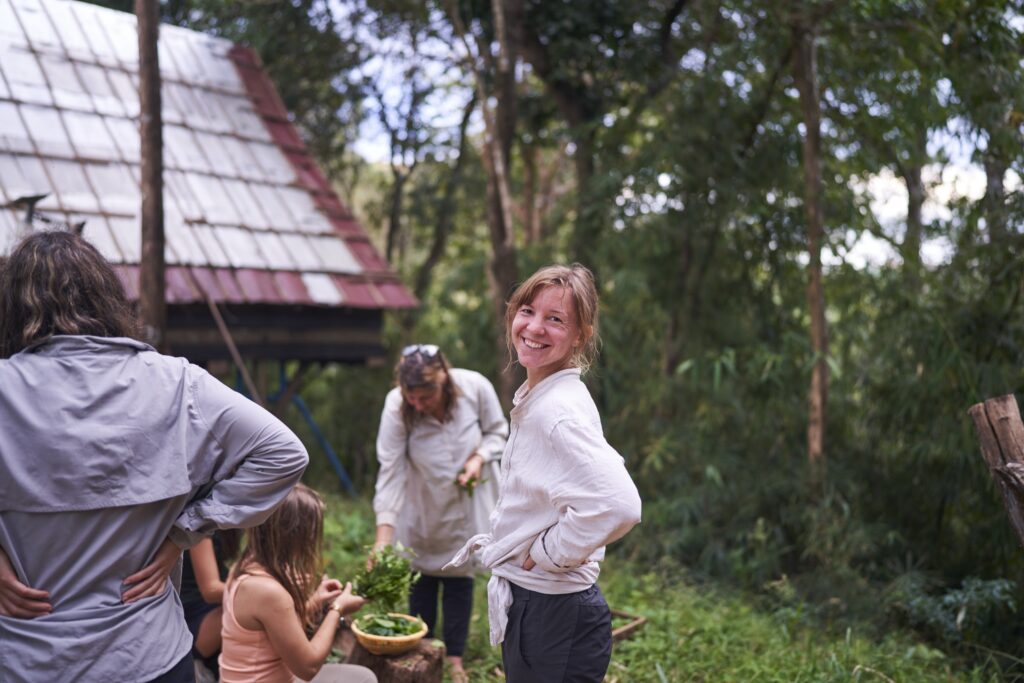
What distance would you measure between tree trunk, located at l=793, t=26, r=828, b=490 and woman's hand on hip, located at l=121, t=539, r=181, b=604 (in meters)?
5.50

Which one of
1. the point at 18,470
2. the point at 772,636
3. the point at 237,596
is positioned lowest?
the point at 772,636

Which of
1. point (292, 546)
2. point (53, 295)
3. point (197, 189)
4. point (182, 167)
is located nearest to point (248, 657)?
point (292, 546)

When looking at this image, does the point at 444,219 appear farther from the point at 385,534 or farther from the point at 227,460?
the point at 227,460

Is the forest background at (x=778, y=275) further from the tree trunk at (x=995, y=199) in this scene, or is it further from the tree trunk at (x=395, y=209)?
the tree trunk at (x=395, y=209)

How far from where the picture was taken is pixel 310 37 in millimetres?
10039

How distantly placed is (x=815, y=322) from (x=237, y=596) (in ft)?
16.7

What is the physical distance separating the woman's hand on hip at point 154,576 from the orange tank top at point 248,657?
2.95ft

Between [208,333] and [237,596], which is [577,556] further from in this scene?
[208,333]

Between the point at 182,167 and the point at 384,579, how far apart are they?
4648mm

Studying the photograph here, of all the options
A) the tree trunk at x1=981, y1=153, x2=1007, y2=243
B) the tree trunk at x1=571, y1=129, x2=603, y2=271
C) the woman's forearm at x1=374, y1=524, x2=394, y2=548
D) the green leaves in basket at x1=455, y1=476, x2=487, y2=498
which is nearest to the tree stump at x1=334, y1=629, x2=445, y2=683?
the woman's forearm at x1=374, y1=524, x2=394, y2=548

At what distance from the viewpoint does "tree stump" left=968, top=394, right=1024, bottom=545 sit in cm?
320

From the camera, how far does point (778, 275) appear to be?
7.63 metres

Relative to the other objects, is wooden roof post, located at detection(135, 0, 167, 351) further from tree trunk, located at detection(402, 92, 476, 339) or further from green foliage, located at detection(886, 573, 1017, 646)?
tree trunk, located at detection(402, 92, 476, 339)

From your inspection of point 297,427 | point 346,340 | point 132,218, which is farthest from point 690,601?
point 297,427
